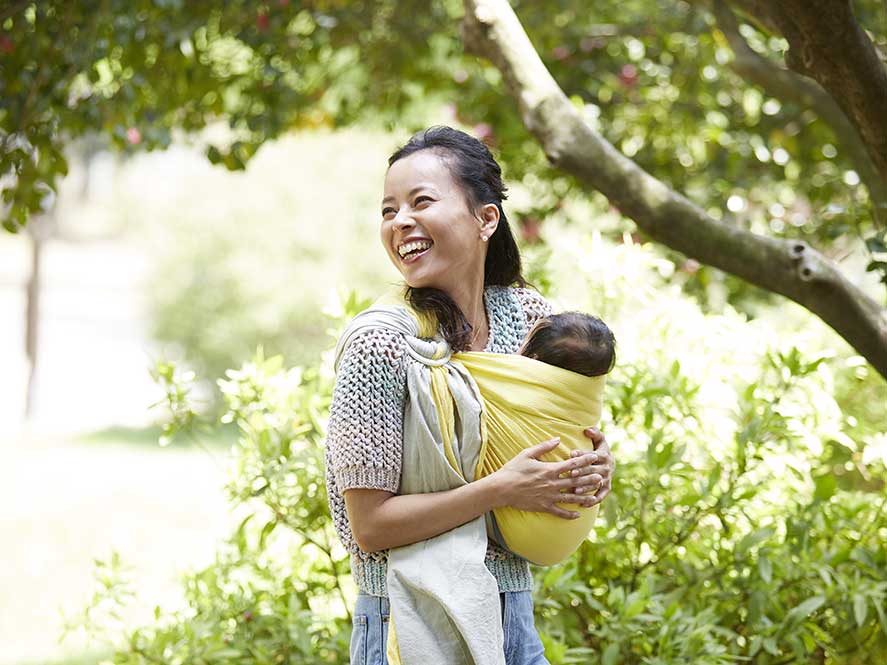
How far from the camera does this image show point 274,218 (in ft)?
34.1

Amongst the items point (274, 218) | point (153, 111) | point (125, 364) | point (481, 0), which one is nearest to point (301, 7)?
point (153, 111)

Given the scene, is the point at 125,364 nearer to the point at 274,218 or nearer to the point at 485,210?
the point at 274,218

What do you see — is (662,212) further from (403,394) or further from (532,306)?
(403,394)

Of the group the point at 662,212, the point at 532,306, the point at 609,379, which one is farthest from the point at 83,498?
the point at 532,306

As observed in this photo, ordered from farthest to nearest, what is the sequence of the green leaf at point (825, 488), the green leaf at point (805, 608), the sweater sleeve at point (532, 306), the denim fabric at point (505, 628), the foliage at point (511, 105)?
1. the foliage at point (511, 105)
2. the green leaf at point (825, 488)
3. the green leaf at point (805, 608)
4. the sweater sleeve at point (532, 306)
5. the denim fabric at point (505, 628)

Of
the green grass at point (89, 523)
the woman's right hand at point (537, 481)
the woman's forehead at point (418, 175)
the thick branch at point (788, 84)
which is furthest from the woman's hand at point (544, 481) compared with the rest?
the thick branch at point (788, 84)

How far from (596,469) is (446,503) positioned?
31 cm

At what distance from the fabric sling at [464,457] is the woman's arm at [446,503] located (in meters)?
0.03

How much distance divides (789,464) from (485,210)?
1.44 metres

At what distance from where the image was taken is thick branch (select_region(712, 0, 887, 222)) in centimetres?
387

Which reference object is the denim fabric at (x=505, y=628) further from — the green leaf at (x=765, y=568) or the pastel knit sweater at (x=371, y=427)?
the green leaf at (x=765, y=568)

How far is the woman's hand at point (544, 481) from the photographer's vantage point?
1.96 m

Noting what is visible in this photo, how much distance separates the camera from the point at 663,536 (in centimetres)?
319

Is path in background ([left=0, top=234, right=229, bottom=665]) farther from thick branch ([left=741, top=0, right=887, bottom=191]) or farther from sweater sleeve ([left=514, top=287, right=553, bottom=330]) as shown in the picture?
thick branch ([left=741, top=0, right=887, bottom=191])
